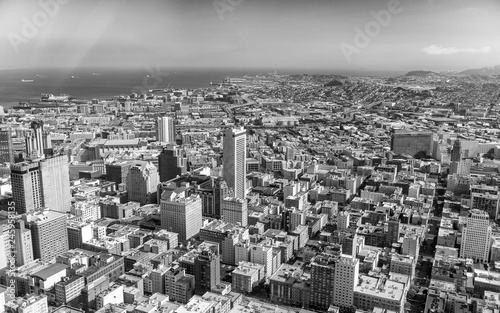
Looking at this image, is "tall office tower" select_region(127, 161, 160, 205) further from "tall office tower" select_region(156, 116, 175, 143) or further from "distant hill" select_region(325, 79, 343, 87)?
"distant hill" select_region(325, 79, 343, 87)

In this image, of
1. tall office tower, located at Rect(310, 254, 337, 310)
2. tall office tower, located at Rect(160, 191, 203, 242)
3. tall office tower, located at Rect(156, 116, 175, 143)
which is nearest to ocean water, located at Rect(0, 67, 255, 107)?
tall office tower, located at Rect(156, 116, 175, 143)

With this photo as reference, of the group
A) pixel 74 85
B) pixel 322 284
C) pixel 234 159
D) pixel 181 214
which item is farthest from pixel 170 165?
pixel 74 85

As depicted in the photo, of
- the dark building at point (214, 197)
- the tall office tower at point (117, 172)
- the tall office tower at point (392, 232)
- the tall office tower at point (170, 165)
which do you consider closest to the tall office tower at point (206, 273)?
the dark building at point (214, 197)

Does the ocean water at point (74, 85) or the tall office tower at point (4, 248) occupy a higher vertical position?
the ocean water at point (74, 85)

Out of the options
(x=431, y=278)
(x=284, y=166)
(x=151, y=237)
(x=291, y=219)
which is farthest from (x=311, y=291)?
(x=284, y=166)

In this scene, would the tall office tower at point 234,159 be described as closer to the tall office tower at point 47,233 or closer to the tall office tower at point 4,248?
the tall office tower at point 47,233

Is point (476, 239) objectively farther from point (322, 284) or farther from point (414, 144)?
point (414, 144)
